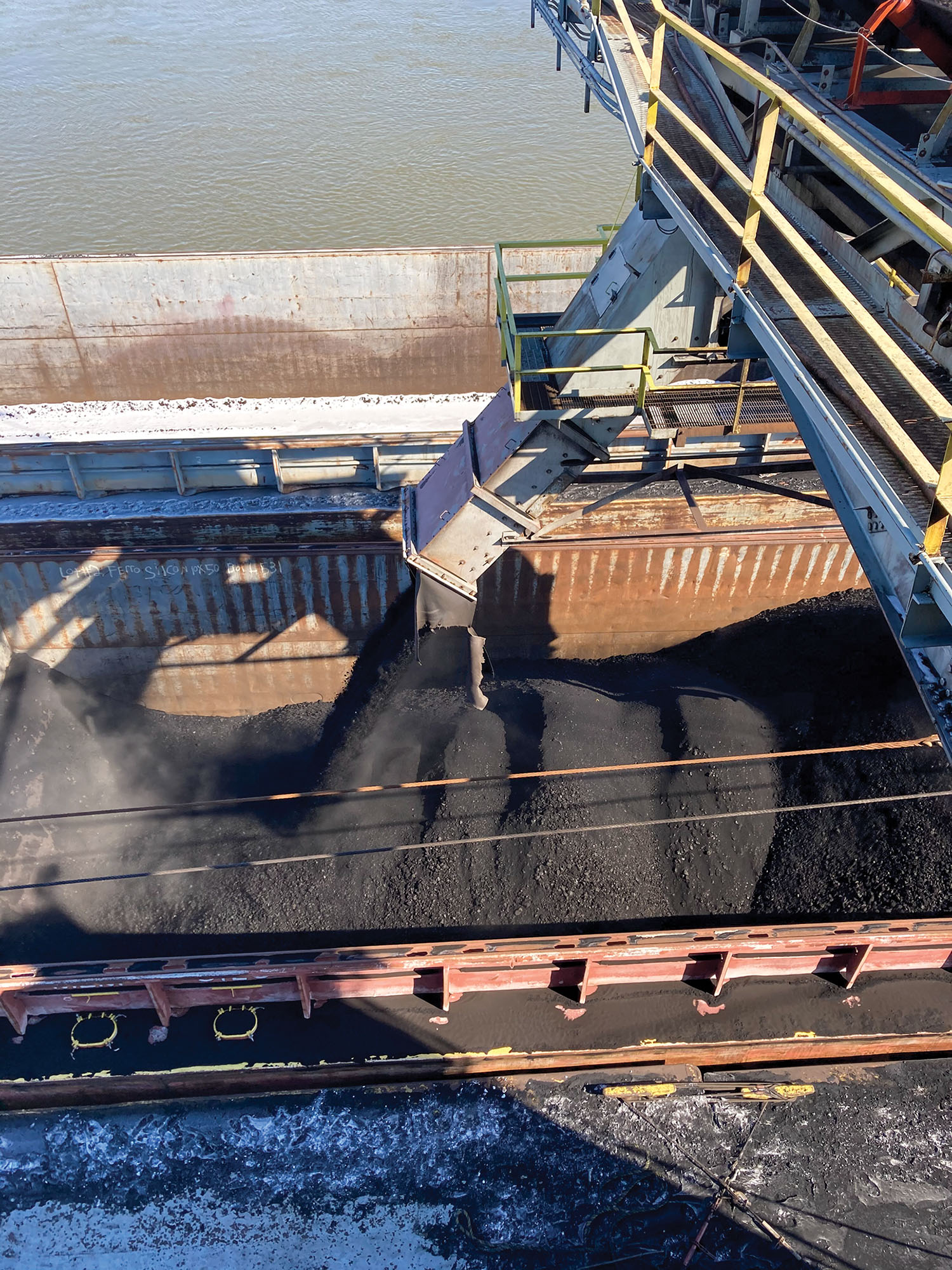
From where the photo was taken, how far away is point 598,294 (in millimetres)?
5496

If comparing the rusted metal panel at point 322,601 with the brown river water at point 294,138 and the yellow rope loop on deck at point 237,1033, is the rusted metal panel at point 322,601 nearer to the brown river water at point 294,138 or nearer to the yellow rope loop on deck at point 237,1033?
the yellow rope loop on deck at point 237,1033

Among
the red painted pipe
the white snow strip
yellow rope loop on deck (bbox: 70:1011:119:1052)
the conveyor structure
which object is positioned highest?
the red painted pipe

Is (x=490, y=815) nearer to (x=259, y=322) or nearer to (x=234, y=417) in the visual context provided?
(x=234, y=417)

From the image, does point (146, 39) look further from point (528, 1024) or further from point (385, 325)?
point (528, 1024)

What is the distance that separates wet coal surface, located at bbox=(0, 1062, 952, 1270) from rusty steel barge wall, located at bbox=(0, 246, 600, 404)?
12.3 meters

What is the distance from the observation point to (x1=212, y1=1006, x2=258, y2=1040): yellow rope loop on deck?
21.7ft

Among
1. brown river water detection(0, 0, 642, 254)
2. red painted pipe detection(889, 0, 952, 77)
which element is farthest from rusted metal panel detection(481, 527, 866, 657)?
brown river water detection(0, 0, 642, 254)

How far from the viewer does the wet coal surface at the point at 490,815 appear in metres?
7.21

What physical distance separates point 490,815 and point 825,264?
5.41m

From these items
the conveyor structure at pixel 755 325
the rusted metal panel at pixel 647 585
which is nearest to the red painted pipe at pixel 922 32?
the conveyor structure at pixel 755 325

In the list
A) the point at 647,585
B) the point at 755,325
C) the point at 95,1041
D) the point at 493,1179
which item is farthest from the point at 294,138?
the point at 493,1179

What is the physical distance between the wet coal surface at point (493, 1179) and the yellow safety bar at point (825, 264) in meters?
5.49

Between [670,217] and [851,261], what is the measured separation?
1284 mm

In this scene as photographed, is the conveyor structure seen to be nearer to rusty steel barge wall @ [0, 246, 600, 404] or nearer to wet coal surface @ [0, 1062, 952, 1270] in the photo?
wet coal surface @ [0, 1062, 952, 1270]
